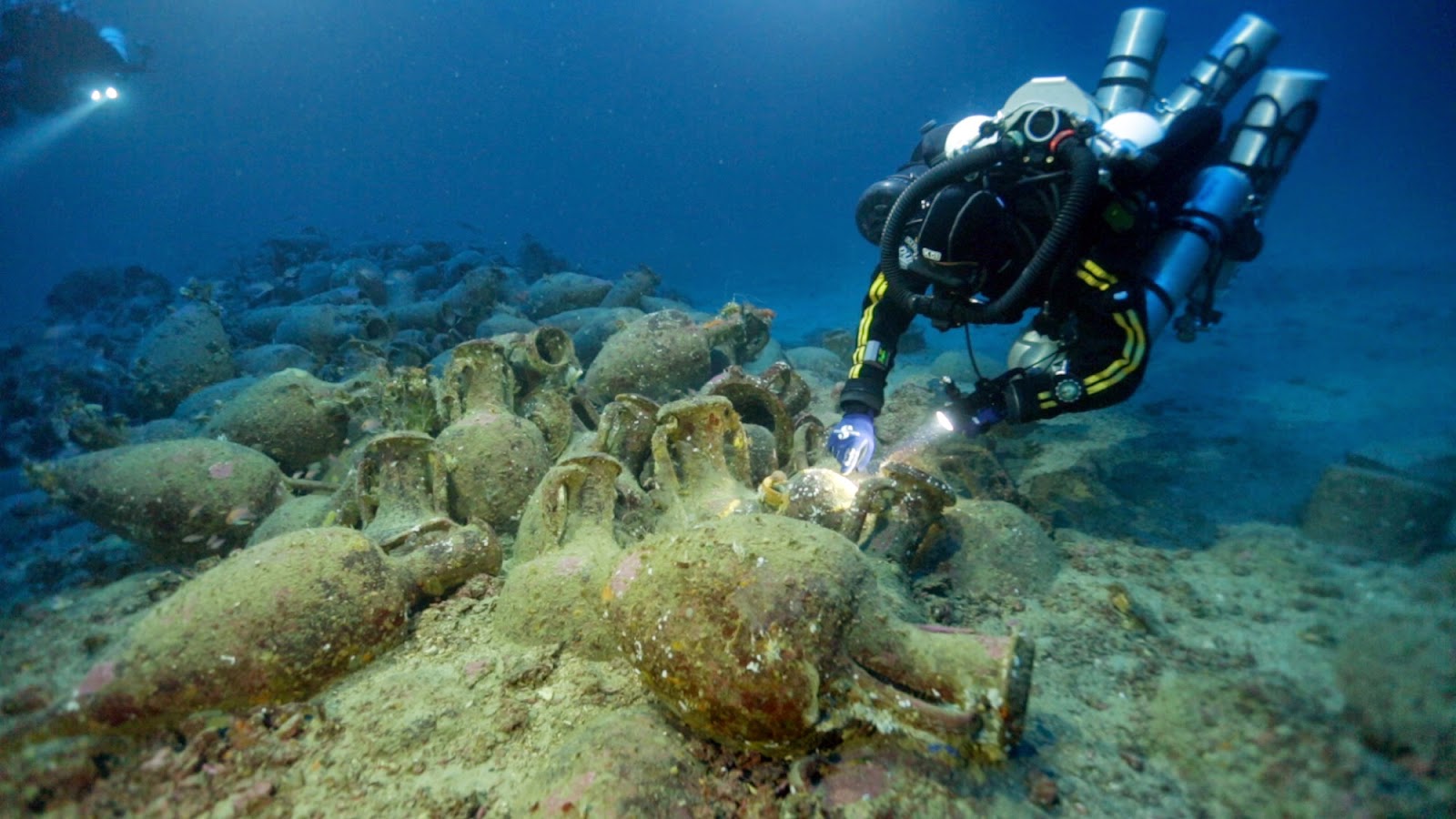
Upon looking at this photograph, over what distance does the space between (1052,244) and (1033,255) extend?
0.40 m

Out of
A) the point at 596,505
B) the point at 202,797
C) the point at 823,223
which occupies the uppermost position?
the point at 823,223

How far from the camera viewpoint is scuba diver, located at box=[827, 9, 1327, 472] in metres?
3.62

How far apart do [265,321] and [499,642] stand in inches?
419

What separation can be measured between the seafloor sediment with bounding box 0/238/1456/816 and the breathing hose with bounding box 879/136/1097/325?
1.09m

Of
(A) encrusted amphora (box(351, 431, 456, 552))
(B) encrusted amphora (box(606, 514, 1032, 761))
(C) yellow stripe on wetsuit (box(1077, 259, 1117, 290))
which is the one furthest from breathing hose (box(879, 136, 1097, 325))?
(A) encrusted amphora (box(351, 431, 456, 552))

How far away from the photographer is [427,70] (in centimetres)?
12456

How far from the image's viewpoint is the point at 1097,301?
3.68 m

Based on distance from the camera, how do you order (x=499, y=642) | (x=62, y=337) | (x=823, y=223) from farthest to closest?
(x=823, y=223)
(x=62, y=337)
(x=499, y=642)

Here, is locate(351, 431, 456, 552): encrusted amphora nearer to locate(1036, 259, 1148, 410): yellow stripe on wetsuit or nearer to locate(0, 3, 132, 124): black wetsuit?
locate(1036, 259, 1148, 410): yellow stripe on wetsuit

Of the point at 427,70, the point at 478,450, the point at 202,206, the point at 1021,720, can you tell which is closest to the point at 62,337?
the point at 478,450

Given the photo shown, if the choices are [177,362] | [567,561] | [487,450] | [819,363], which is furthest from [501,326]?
[567,561]

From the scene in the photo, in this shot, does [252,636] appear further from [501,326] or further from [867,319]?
[501,326]

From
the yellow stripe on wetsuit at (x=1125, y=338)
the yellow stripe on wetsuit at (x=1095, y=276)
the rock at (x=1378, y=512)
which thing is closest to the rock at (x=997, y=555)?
the yellow stripe on wetsuit at (x=1125, y=338)

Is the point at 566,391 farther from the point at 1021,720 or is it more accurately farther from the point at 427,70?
the point at 427,70
